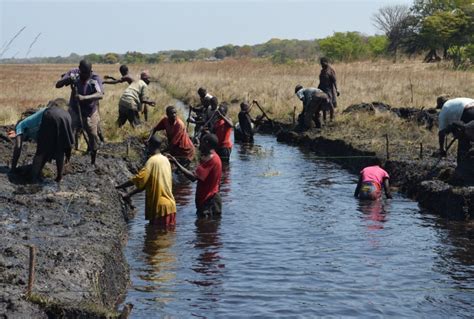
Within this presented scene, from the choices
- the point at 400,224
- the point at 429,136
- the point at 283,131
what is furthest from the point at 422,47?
the point at 400,224

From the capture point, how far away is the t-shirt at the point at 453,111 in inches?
576

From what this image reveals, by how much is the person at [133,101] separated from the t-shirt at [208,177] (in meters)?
6.41

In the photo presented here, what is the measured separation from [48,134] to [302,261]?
413 centimetres

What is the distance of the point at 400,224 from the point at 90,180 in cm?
507

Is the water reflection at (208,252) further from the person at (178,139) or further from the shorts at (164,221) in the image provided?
the person at (178,139)

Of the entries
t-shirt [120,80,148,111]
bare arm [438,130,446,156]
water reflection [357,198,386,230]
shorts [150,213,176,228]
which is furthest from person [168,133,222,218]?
t-shirt [120,80,148,111]

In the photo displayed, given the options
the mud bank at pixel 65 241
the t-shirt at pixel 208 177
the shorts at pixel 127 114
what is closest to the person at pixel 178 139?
the mud bank at pixel 65 241

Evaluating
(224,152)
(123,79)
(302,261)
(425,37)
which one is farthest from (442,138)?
(425,37)

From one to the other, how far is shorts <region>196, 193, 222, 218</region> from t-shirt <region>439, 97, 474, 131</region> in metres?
4.64

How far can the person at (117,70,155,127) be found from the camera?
1900 centimetres

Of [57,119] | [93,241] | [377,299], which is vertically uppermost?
[57,119]

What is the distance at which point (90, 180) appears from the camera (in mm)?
12914

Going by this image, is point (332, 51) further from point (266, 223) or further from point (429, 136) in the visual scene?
point (266, 223)

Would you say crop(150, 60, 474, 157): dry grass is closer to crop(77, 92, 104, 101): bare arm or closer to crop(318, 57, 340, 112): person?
crop(318, 57, 340, 112): person
